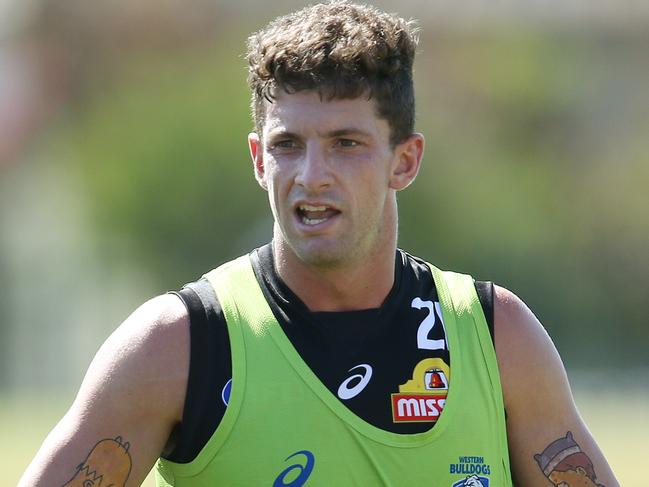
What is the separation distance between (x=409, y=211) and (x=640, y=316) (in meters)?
6.21

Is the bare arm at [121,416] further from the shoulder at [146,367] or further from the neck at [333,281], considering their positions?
the neck at [333,281]

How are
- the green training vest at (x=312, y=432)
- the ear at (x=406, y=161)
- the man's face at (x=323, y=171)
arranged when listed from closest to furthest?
the green training vest at (x=312, y=432)
the man's face at (x=323, y=171)
the ear at (x=406, y=161)

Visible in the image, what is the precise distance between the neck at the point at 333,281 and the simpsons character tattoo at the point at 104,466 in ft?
2.63

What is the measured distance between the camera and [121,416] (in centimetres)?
436

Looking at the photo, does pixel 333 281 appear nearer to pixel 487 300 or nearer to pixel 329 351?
pixel 329 351

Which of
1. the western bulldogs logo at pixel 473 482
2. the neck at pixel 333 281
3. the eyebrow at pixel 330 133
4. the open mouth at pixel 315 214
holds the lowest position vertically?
the western bulldogs logo at pixel 473 482

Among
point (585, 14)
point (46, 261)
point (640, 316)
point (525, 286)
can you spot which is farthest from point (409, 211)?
point (585, 14)

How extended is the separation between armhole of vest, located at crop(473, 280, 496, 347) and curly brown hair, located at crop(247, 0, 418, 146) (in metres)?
0.57

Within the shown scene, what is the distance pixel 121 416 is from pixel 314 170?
962 millimetres

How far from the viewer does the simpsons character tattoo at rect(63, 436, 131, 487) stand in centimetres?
434

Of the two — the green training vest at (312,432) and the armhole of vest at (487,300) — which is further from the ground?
the armhole of vest at (487,300)

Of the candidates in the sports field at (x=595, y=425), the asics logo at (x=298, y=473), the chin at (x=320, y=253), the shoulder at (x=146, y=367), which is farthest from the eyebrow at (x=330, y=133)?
the sports field at (x=595, y=425)

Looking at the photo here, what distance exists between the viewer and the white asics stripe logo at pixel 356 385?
4570 mm

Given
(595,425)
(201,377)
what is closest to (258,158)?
(201,377)
